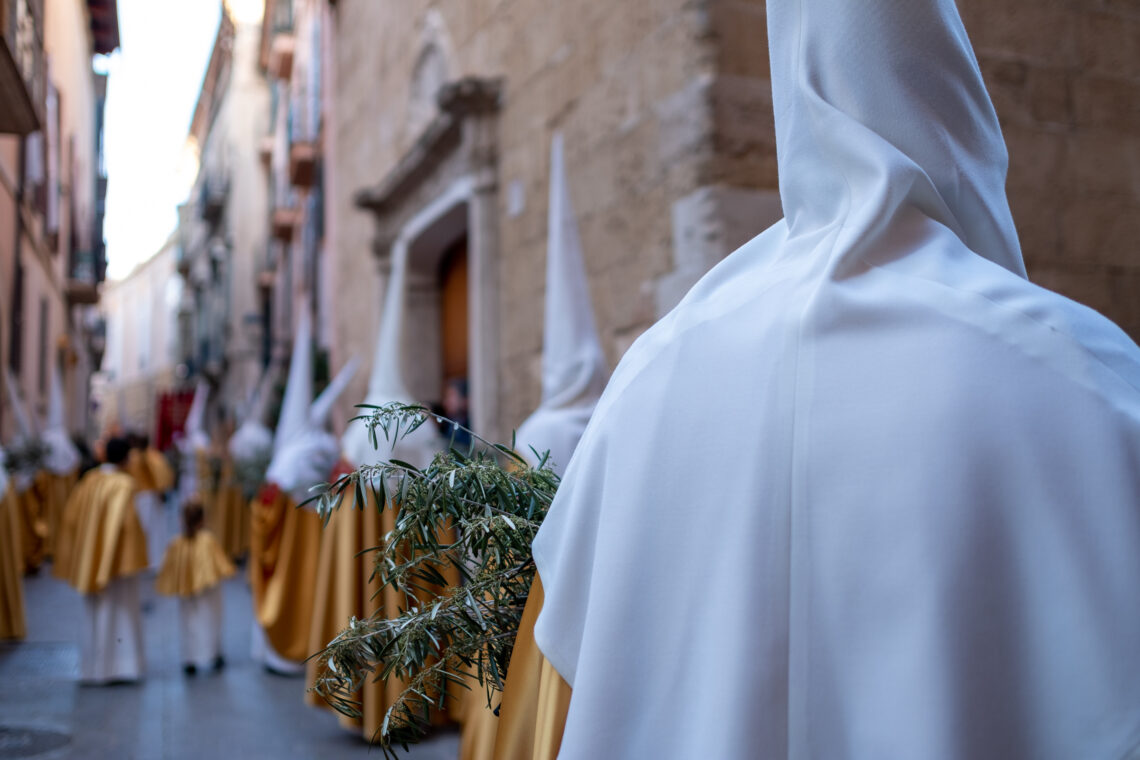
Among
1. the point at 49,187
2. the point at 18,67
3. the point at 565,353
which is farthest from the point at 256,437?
the point at 565,353

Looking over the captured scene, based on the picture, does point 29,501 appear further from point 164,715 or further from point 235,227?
point 235,227

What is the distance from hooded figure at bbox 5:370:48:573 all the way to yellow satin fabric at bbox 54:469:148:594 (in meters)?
5.43

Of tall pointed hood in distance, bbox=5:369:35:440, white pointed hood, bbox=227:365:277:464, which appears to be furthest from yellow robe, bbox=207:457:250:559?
tall pointed hood in distance, bbox=5:369:35:440

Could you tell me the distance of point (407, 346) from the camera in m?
11.1

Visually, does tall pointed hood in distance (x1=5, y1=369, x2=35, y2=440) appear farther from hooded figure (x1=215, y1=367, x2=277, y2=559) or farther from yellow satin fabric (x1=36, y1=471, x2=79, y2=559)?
hooded figure (x1=215, y1=367, x2=277, y2=559)

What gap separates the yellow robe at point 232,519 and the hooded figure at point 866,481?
13545 millimetres

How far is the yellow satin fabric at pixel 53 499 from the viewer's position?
14.0 metres

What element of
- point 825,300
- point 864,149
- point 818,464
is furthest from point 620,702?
point 864,149

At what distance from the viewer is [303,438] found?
8477 mm

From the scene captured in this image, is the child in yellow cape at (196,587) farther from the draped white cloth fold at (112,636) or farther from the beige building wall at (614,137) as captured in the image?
the beige building wall at (614,137)

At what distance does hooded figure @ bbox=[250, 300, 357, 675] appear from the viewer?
762 cm

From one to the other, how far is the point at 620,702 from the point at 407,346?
9.97m

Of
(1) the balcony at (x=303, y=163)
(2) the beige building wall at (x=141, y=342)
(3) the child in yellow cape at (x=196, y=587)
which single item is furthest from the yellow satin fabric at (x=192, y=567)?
(2) the beige building wall at (x=141, y=342)

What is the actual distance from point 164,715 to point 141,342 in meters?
52.7
